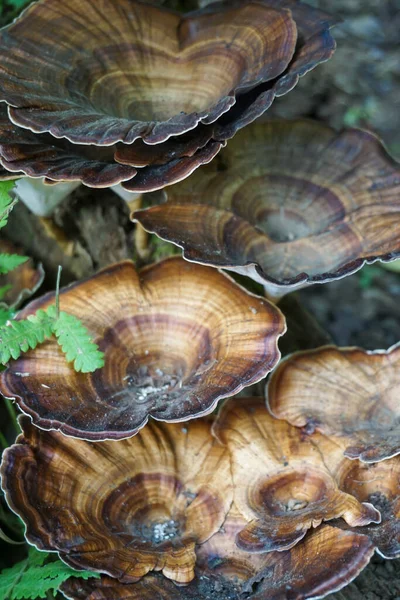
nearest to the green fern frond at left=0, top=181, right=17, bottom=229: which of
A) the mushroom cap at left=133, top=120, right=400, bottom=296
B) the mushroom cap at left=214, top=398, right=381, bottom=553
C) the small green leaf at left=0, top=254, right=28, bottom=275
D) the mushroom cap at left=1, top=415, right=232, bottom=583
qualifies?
the small green leaf at left=0, top=254, right=28, bottom=275

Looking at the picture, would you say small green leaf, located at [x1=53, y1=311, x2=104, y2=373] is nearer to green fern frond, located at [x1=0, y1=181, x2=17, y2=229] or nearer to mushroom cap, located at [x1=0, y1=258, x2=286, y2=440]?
mushroom cap, located at [x1=0, y1=258, x2=286, y2=440]

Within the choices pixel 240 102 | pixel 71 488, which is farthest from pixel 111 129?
pixel 71 488

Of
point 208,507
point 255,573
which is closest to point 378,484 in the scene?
point 255,573

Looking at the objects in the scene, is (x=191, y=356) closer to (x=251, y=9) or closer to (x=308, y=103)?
(x=251, y=9)

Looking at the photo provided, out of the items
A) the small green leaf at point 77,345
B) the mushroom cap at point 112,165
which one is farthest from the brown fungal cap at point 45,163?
the small green leaf at point 77,345

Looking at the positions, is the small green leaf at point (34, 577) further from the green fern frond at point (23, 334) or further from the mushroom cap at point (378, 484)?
the mushroom cap at point (378, 484)

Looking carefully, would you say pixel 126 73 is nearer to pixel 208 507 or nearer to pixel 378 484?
pixel 208 507

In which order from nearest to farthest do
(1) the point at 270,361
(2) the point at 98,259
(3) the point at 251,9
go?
(1) the point at 270,361 < (3) the point at 251,9 < (2) the point at 98,259
